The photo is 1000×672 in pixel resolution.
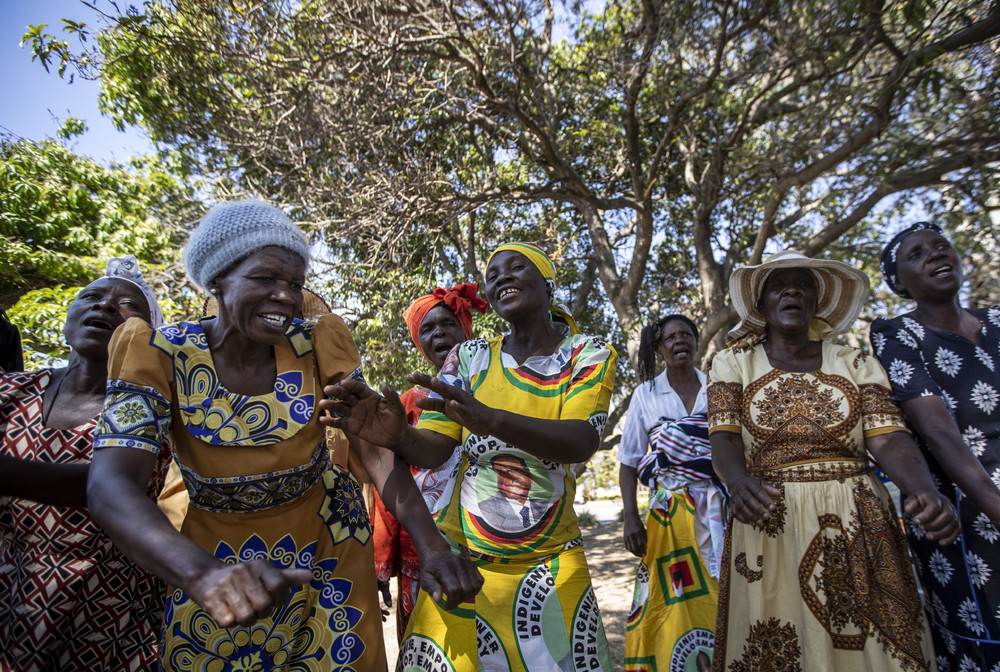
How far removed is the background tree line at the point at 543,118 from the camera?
265 inches

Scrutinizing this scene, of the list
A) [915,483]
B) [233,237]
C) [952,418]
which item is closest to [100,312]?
[233,237]

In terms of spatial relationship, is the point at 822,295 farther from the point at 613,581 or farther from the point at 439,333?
the point at 613,581

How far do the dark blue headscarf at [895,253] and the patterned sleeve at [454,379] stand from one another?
2095 millimetres

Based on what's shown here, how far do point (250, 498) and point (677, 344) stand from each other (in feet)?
10.9

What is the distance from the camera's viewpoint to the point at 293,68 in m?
6.91

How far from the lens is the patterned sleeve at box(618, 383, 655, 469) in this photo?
4309 mm

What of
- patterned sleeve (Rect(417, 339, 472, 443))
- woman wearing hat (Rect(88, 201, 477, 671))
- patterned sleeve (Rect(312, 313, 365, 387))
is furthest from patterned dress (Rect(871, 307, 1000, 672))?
patterned sleeve (Rect(312, 313, 365, 387))

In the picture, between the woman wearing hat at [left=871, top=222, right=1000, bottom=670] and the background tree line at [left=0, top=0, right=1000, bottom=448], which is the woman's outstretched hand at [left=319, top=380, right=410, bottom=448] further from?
the background tree line at [left=0, top=0, right=1000, bottom=448]

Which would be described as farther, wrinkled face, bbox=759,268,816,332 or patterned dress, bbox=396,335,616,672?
wrinkled face, bbox=759,268,816,332

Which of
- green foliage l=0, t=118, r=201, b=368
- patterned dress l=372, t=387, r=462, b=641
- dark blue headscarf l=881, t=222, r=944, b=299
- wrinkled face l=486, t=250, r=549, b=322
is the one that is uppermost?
green foliage l=0, t=118, r=201, b=368

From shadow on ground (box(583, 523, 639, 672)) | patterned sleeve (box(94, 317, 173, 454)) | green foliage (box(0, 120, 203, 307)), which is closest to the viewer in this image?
patterned sleeve (box(94, 317, 173, 454))

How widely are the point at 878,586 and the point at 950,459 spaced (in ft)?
1.90

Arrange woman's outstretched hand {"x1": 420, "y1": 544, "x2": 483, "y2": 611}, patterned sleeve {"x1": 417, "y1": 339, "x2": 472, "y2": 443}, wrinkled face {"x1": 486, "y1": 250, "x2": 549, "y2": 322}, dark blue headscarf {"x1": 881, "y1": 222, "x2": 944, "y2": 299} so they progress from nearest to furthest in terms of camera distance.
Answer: woman's outstretched hand {"x1": 420, "y1": 544, "x2": 483, "y2": 611} < patterned sleeve {"x1": 417, "y1": 339, "x2": 472, "y2": 443} < wrinkled face {"x1": 486, "y1": 250, "x2": 549, "y2": 322} < dark blue headscarf {"x1": 881, "y1": 222, "x2": 944, "y2": 299}

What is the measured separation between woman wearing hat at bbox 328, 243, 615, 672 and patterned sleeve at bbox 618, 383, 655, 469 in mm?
1878
